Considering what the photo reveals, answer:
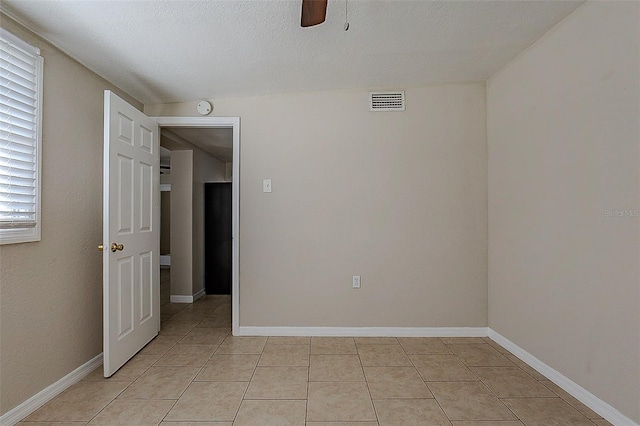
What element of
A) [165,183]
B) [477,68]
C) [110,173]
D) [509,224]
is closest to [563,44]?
[477,68]

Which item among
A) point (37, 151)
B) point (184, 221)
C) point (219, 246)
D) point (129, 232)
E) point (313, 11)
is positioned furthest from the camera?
point (219, 246)

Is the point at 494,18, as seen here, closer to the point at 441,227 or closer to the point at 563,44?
the point at 563,44

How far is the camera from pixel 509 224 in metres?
2.67

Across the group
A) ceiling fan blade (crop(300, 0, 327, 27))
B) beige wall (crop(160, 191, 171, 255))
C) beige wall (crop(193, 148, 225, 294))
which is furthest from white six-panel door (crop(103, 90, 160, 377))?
beige wall (crop(160, 191, 171, 255))

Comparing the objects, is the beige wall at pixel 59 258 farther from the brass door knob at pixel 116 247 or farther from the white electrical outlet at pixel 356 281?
the white electrical outlet at pixel 356 281

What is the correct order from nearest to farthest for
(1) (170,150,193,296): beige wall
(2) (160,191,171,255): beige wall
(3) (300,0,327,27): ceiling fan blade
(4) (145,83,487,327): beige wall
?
(3) (300,0,327,27): ceiling fan blade < (4) (145,83,487,327): beige wall < (1) (170,150,193,296): beige wall < (2) (160,191,171,255): beige wall

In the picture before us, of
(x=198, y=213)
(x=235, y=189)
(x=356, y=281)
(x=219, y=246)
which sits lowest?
(x=356, y=281)

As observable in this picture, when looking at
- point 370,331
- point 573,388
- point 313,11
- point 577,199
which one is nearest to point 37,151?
point 313,11

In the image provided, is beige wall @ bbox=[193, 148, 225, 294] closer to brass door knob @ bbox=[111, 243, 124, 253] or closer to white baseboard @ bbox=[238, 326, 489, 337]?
white baseboard @ bbox=[238, 326, 489, 337]

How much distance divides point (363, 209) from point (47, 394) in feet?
8.51

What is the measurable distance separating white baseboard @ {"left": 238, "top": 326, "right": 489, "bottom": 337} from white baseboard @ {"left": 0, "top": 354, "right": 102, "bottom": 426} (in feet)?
3.83

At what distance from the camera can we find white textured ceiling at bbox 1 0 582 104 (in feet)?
6.00

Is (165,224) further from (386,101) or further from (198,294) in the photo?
(386,101)

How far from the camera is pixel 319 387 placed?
2.13 meters
